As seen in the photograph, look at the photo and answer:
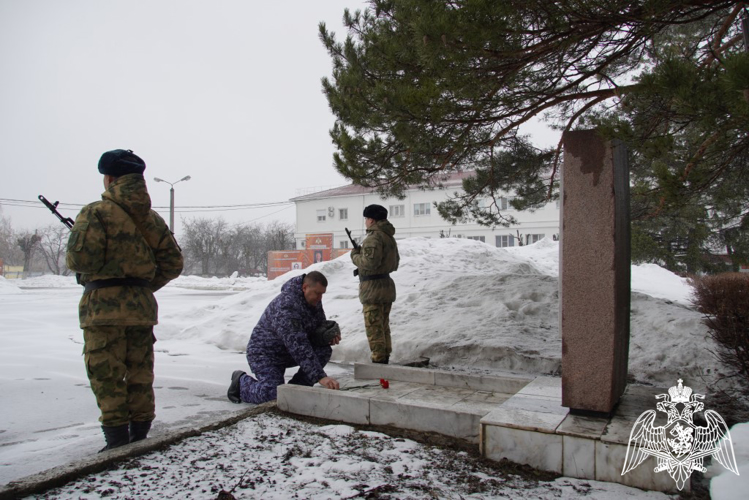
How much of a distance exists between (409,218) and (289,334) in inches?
1441

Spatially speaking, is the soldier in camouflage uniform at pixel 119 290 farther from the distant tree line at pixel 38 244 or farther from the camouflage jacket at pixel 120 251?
the distant tree line at pixel 38 244

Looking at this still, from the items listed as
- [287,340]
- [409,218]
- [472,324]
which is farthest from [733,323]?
[409,218]

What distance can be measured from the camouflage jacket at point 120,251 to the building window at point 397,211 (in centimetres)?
3760

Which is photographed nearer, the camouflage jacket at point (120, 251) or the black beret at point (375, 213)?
the camouflage jacket at point (120, 251)

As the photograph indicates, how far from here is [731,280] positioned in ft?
14.7

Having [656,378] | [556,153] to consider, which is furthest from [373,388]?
[556,153]

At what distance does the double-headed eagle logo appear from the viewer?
2561 mm

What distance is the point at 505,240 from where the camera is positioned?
38.8m

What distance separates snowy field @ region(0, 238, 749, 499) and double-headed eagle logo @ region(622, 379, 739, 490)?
4.3 inches

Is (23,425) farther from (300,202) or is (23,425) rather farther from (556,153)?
(300,202)

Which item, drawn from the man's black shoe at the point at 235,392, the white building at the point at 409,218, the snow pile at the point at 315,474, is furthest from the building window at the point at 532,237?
the snow pile at the point at 315,474

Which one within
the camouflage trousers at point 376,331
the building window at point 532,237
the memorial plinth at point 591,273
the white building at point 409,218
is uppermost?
the white building at point 409,218

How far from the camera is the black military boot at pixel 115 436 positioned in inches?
123

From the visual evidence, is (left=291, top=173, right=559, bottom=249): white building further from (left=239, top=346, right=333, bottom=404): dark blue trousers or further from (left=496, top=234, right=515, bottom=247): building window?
(left=239, top=346, right=333, bottom=404): dark blue trousers
